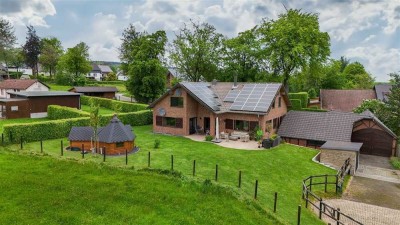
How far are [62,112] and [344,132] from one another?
1323 inches

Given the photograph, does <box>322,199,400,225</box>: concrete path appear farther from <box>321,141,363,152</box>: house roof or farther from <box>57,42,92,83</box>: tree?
<box>57,42,92,83</box>: tree

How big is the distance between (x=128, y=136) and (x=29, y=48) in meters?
79.6

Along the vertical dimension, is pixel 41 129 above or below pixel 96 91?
below

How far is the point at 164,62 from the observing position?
182 feet

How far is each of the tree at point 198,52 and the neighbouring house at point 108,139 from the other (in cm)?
3067

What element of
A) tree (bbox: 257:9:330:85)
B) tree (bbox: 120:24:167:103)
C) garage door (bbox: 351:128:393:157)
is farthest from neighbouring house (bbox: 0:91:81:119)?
garage door (bbox: 351:128:393:157)

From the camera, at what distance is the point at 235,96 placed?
1371 inches

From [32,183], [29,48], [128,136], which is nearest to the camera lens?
[32,183]

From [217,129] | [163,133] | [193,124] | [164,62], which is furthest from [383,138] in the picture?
[164,62]

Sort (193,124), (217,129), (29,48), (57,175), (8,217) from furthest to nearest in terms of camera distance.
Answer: (29,48) → (193,124) → (217,129) → (57,175) → (8,217)

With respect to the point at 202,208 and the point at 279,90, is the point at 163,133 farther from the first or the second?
the point at 202,208

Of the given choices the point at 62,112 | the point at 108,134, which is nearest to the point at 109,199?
the point at 108,134

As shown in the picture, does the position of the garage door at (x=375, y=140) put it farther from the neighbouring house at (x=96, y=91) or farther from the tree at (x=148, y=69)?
the neighbouring house at (x=96, y=91)

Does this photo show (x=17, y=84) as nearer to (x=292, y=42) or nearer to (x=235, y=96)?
(x=235, y=96)
